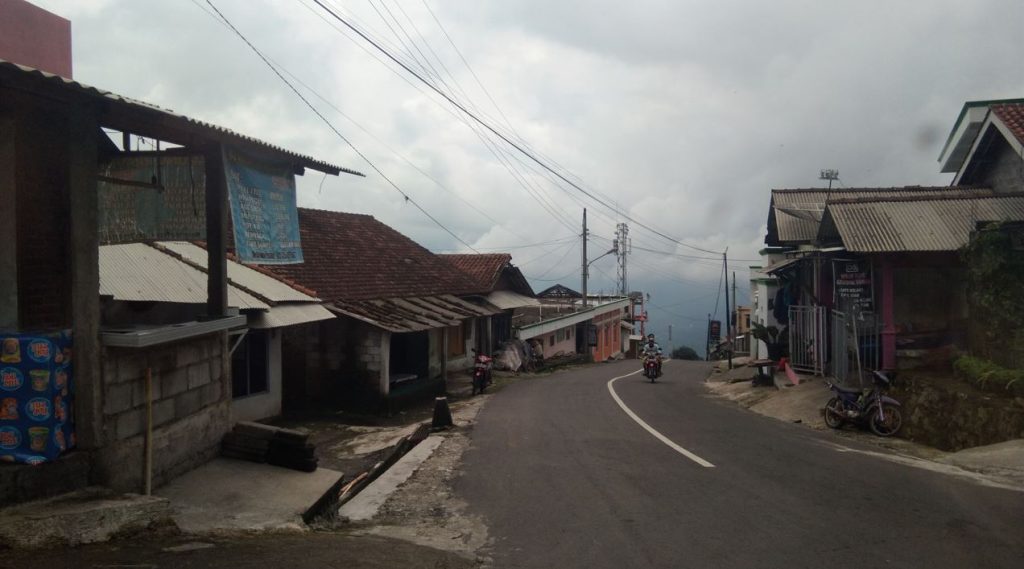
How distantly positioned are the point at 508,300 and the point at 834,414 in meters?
19.6

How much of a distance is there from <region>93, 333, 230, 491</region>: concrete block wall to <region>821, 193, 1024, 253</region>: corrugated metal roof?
12.1 m

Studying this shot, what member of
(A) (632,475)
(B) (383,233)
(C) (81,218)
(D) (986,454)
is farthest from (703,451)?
(B) (383,233)

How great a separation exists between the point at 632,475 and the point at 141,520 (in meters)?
5.63

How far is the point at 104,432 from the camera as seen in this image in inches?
239

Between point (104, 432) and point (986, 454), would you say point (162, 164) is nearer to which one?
point (104, 432)

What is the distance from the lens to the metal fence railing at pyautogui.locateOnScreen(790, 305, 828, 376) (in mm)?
17609

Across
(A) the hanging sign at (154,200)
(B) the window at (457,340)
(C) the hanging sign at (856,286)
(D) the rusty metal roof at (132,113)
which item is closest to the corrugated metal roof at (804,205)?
(C) the hanging sign at (856,286)

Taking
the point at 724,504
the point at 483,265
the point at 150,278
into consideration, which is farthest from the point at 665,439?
the point at 483,265

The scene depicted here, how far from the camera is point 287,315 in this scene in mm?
13891

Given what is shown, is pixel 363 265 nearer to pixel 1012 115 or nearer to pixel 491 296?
pixel 491 296

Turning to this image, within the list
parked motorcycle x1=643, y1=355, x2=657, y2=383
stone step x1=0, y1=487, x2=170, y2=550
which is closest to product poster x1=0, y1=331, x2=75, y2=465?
stone step x1=0, y1=487, x2=170, y2=550

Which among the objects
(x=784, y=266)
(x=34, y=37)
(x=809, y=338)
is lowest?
(x=809, y=338)

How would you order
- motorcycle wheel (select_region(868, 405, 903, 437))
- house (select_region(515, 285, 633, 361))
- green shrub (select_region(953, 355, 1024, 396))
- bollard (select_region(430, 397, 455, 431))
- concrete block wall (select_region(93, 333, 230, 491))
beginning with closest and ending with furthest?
1. concrete block wall (select_region(93, 333, 230, 491))
2. green shrub (select_region(953, 355, 1024, 396))
3. motorcycle wheel (select_region(868, 405, 903, 437))
4. bollard (select_region(430, 397, 455, 431))
5. house (select_region(515, 285, 633, 361))

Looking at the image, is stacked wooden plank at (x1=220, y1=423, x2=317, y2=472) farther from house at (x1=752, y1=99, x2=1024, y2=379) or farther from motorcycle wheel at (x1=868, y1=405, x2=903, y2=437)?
house at (x1=752, y1=99, x2=1024, y2=379)
